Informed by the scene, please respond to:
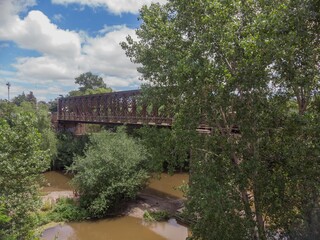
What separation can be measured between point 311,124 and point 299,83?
1.04m

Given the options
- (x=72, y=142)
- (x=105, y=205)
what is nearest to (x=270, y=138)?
(x=105, y=205)

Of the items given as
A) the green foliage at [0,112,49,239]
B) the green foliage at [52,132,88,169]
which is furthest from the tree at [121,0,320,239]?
the green foliage at [52,132,88,169]

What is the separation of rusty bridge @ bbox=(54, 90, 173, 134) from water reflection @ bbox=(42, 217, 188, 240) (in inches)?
298

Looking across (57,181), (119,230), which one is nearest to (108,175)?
(119,230)

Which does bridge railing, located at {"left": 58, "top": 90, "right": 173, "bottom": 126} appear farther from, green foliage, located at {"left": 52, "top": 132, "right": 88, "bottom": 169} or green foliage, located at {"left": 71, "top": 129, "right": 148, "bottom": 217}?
green foliage, located at {"left": 71, "top": 129, "right": 148, "bottom": 217}

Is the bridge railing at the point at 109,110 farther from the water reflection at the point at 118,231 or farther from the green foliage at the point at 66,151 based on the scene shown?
the water reflection at the point at 118,231

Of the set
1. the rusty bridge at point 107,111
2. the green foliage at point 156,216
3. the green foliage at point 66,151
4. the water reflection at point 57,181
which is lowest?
the water reflection at point 57,181

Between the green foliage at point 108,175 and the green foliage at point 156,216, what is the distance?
1.62m

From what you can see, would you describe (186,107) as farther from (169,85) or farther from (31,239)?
(31,239)

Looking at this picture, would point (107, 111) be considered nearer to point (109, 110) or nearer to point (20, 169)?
point (109, 110)

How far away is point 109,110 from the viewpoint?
36219 mm

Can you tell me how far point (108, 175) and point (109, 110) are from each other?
60.4 ft

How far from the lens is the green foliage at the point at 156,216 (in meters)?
18.8

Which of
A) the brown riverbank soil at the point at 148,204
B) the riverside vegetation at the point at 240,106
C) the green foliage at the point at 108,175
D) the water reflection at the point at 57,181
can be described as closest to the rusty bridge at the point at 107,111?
the green foliage at the point at 108,175
